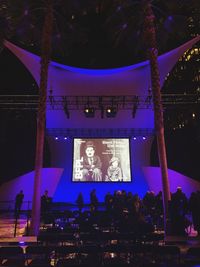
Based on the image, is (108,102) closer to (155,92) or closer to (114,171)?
(114,171)

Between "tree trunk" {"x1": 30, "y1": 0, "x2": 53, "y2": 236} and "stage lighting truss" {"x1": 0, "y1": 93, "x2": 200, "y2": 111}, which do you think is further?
"stage lighting truss" {"x1": 0, "y1": 93, "x2": 200, "y2": 111}

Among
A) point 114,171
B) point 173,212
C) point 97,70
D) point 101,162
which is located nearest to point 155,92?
point 173,212

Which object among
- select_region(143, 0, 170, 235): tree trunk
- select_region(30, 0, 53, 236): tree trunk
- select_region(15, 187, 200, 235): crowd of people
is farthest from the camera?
select_region(143, 0, 170, 235): tree trunk

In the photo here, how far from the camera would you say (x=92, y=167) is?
65.9 ft

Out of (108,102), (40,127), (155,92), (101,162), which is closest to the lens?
(40,127)

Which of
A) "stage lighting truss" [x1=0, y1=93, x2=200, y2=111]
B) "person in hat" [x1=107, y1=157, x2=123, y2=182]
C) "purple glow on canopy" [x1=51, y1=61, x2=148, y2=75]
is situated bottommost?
"person in hat" [x1=107, y1=157, x2=123, y2=182]

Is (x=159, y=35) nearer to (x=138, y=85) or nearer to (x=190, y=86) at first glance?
(x=138, y=85)

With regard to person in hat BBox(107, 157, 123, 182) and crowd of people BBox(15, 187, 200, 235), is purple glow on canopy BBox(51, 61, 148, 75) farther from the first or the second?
crowd of people BBox(15, 187, 200, 235)

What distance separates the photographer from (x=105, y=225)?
1065cm

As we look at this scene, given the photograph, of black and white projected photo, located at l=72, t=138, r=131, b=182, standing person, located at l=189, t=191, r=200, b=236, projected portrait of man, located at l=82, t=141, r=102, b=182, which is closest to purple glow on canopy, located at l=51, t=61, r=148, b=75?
black and white projected photo, located at l=72, t=138, r=131, b=182

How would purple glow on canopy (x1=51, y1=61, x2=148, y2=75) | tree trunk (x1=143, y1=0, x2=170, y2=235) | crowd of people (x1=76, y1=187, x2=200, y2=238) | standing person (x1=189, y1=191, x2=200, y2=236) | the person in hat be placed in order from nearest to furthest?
crowd of people (x1=76, y1=187, x2=200, y2=238) → standing person (x1=189, y1=191, x2=200, y2=236) → tree trunk (x1=143, y1=0, x2=170, y2=235) → the person in hat → purple glow on canopy (x1=51, y1=61, x2=148, y2=75)

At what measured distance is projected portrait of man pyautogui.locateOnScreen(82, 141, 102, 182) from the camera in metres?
20.0

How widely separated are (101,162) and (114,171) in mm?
999

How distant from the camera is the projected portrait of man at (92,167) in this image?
1996 cm
